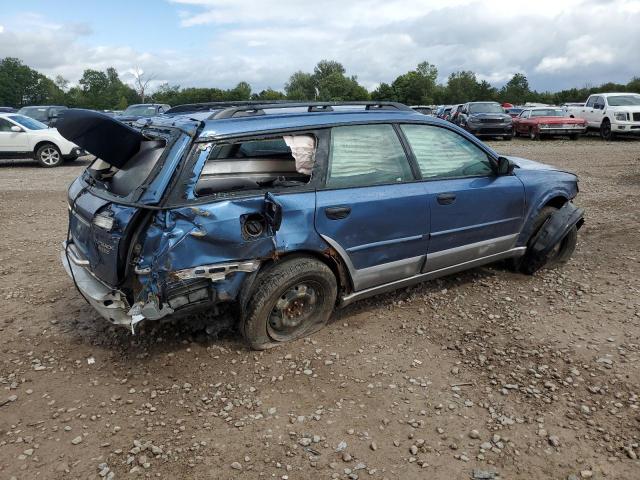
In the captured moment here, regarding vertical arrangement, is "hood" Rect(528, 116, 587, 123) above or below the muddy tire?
above

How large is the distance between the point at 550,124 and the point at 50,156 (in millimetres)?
18246

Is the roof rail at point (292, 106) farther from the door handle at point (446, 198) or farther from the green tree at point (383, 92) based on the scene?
the green tree at point (383, 92)

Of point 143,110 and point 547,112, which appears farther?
point 547,112

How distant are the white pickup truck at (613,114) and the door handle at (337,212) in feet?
63.0

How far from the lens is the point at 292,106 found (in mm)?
3875

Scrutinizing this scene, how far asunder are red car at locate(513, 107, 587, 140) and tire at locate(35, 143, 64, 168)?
58.3ft

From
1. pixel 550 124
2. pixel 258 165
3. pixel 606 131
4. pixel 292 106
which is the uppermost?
pixel 550 124

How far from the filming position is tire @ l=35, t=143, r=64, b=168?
13.5 metres

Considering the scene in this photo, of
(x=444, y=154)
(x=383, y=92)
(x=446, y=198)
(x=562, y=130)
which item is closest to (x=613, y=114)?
(x=562, y=130)

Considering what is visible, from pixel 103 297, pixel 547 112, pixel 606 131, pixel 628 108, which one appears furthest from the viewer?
pixel 547 112

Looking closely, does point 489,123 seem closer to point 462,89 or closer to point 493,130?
point 493,130

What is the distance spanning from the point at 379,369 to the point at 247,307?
102 centimetres

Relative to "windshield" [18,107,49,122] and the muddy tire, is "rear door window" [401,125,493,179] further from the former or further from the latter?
"windshield" [18,107,49,122]

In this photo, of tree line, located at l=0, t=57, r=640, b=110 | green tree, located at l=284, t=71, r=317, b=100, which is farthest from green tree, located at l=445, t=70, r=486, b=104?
green tree, located at l=284, t=71, r=317, b=100
